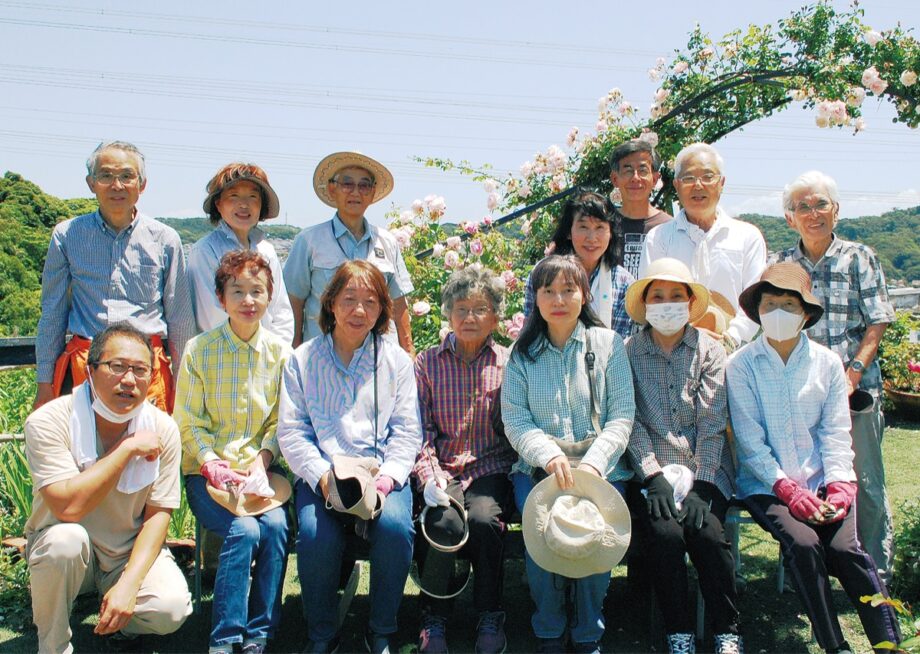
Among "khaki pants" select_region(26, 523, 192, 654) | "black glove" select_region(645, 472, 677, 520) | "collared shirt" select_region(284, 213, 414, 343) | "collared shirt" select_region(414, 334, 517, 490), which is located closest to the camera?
"khaki pants" select_region(26, 523, 192, 654)

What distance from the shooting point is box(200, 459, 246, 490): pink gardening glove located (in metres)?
3.55

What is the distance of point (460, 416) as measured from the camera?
12.9 ft

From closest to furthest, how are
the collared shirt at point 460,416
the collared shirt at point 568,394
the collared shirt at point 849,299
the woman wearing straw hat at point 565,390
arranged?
the woman wearing straw hat at point 565,390, the collared shirt at point 568,394, the collared shirt at point 460,416, the collared shirt at point 849,299

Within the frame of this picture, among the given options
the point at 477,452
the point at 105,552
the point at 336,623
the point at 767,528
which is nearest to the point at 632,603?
the point at 767,528

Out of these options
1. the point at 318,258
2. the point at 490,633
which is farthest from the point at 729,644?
the point at 318,258

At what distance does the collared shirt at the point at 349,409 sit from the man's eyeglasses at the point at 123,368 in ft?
2.16

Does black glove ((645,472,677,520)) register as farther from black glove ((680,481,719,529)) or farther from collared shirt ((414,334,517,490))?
collared shirt ((414,334,517,490))

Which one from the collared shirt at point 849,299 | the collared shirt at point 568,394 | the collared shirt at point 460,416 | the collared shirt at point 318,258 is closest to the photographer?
the collared shirt at point 568,394

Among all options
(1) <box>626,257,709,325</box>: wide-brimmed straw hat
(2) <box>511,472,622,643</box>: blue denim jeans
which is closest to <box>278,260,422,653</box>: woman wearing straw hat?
(2) <box>511,472,622,643</box>: blue denim jeans

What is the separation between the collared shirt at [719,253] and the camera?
4324 millimetres

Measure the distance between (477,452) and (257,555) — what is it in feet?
3.73

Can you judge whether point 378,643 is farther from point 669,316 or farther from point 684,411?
point 669,316

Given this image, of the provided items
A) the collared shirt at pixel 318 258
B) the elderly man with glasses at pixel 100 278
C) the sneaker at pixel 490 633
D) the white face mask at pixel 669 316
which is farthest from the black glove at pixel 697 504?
the elderly man with glasses at pixel 100 278

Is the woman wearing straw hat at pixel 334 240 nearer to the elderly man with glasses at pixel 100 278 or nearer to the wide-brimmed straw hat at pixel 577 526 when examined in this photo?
the elderly man with glasses at pixel 100 278
